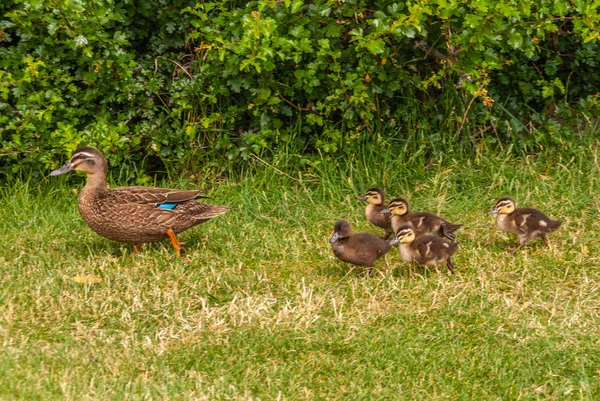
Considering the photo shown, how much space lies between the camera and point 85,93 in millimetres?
8531

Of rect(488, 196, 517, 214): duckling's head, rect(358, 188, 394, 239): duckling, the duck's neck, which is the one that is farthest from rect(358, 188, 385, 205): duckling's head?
the duck's neck

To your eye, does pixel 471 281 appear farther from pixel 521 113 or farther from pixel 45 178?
pixel 45 178

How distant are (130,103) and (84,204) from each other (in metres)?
1.81

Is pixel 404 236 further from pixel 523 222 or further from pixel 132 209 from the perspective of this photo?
pixel 132 209

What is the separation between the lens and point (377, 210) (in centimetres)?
764

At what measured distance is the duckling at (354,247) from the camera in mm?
6672

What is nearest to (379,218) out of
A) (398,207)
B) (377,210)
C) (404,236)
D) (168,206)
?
(377,210)

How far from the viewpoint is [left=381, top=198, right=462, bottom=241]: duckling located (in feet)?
23.6

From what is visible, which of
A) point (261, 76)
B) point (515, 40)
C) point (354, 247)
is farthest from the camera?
point (261, 76)

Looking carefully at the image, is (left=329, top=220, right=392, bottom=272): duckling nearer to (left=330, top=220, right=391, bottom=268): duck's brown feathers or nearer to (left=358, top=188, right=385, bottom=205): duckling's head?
(left=330, top=220, right=391, bottom=268): duck's brown feathers

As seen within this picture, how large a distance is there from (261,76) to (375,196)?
154cm

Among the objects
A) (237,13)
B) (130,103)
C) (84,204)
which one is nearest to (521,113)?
(237,13)

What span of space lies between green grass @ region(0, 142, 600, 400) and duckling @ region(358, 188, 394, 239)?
257 mm

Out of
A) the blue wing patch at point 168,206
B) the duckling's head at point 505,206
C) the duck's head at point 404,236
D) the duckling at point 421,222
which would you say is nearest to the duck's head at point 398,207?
the duckling at point 421,222
